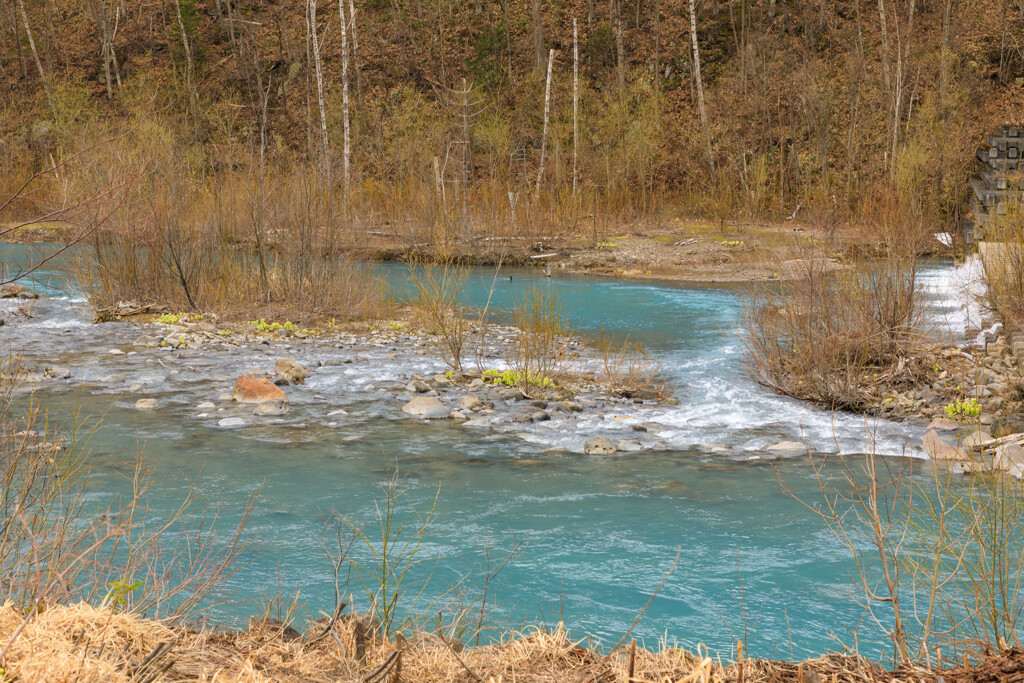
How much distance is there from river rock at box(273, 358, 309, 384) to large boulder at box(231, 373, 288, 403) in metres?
0.64

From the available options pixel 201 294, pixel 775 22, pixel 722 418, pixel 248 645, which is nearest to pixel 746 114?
pixel 775 22

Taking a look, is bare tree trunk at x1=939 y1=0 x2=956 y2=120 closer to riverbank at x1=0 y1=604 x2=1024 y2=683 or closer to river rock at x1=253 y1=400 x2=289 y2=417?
river rock at x1=253 y1=400 x2=289 y2=417

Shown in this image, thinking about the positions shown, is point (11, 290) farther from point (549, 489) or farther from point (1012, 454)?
point (1012, 454)

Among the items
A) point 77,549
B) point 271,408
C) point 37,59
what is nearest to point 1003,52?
point 271,408

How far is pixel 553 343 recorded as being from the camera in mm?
10836

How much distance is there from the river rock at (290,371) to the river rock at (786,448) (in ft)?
18.1

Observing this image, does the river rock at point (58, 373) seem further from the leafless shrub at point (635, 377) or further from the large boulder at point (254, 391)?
the leafless shrub at point (635, 377)

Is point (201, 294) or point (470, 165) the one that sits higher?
point (470, 165)

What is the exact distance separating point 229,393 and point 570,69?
97.6 ft

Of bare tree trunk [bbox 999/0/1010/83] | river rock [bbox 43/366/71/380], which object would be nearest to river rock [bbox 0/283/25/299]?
river rock [bbox 43/366/71/380]

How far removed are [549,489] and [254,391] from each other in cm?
412

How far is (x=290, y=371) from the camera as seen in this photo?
10.8 meters

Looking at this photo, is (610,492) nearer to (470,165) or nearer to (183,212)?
(183,212)

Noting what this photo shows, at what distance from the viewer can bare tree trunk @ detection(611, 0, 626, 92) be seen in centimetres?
3275
